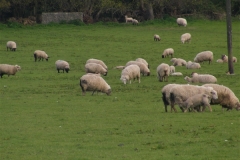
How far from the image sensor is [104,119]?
63.2ft

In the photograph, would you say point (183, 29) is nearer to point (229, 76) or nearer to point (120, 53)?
point (120, 53)

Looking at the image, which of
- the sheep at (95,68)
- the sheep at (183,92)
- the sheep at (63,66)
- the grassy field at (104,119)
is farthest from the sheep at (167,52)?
the sheep at (183,92)

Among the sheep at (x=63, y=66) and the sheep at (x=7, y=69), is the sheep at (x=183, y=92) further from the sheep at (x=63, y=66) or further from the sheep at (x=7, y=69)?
the sheep at (x=63, y=66)

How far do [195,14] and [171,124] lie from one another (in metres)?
55.3

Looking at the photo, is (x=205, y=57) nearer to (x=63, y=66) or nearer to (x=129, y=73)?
(x=63, y=66)

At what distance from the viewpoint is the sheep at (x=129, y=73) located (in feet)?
96.5

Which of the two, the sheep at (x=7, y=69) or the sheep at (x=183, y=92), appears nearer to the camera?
the sheep at (x=183, y=92)

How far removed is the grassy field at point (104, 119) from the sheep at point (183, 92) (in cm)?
42

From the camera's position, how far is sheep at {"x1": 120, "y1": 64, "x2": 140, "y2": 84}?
96.5 feet

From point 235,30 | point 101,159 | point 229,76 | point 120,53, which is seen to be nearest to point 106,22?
point 235,30

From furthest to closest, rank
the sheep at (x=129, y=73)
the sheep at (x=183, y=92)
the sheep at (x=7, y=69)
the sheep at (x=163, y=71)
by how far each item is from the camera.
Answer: the sheep at (x=7, y=69) < the sheep at (x=163, y=71) < the sheep at (x=129, y=73) < the sheep at (x=183, y=92)

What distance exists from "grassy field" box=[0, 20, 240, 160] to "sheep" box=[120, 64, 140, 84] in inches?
14.1

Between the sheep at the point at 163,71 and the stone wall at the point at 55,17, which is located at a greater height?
the stone wall at the point at 55,17

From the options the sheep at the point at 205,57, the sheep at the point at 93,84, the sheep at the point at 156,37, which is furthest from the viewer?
the sheep at the point at 156,37
